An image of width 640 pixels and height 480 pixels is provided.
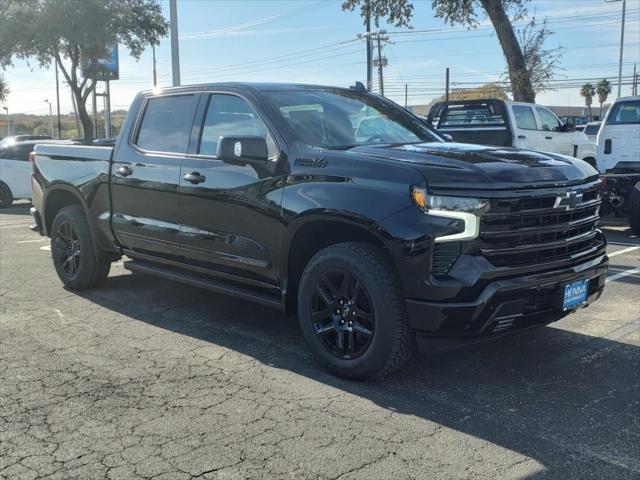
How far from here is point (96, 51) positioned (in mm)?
25781

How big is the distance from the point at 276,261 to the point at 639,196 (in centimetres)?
737

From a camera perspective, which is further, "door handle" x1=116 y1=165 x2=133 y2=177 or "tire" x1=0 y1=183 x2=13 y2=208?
"tire" x1=0 y1=183 x2=13 y2=208

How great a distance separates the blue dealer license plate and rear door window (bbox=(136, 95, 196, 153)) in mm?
3031

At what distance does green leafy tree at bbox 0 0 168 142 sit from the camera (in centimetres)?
2439

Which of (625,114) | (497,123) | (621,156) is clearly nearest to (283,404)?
(621,156)

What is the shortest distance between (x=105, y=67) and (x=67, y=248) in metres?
23.1

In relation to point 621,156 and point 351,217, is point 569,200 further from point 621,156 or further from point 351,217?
point 621,156

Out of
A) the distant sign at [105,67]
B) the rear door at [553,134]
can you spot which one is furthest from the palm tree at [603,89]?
the rear door at [553,134]

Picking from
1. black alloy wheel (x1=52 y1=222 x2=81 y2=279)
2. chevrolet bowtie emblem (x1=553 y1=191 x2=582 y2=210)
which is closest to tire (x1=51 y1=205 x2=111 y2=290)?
black alloy wheel (x1=52 y1=222 x2=81 y2=279)

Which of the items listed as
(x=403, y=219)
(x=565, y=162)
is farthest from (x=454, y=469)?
(x=565, y=162)

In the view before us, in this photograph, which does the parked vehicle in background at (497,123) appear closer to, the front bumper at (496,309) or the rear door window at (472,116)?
the rear door window at (472,116)

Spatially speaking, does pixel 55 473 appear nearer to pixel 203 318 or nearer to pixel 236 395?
pixel 236 395

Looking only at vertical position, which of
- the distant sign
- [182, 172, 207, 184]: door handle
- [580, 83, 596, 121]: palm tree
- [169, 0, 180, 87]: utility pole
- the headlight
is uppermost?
[580, 83, 596, 121]: palm tree

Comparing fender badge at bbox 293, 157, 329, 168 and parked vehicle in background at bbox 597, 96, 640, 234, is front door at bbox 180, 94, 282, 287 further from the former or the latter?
parked vehicle in background at bbox 597, 96, 640, 234
